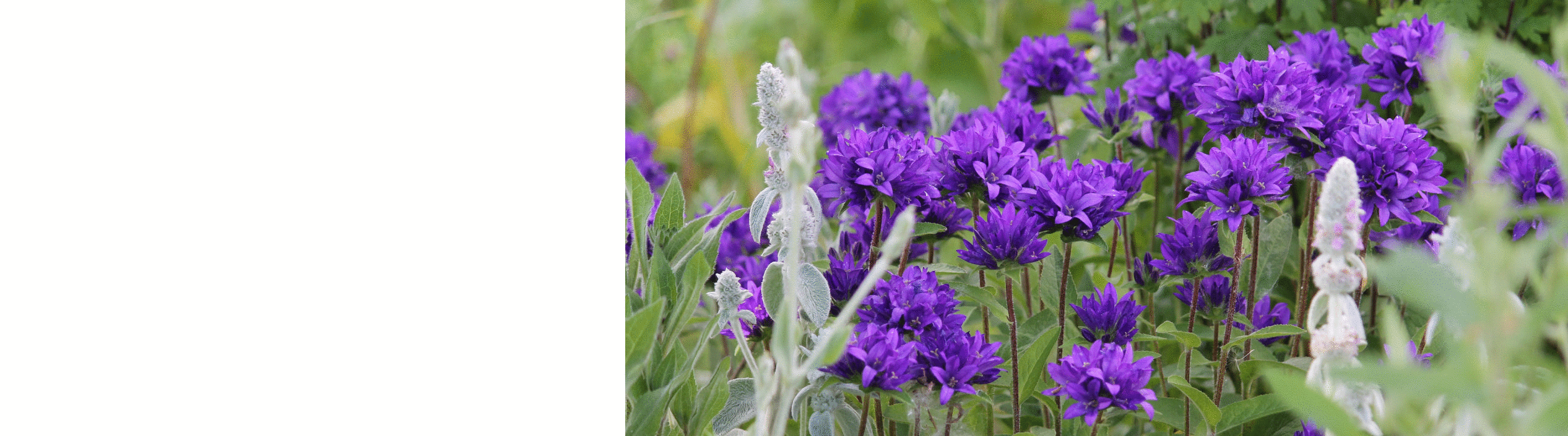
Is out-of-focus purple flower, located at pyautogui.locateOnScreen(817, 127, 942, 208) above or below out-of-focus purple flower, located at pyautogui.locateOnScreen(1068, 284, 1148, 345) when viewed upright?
above

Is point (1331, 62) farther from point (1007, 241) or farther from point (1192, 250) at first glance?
point (1007, 241)

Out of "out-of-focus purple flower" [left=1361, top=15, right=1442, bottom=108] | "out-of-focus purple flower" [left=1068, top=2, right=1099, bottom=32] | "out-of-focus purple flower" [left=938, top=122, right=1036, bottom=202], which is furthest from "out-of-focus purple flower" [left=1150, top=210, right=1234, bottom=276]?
"out-of-focus purple flower" [left=1068, top=2, right=1099, bottom=32]

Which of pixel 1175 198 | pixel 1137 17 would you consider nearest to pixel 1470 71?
pixel 1175 198

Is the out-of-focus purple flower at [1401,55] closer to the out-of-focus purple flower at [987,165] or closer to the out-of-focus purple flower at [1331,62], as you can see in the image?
the out-of-focus purple flower at [1331,62]

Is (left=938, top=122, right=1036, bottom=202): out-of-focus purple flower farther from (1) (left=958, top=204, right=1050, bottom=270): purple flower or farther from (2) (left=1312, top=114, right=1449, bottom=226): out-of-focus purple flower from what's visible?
(2) (left=1312, top=114, right=1449, bottom=226): out-of-focus purple flower
